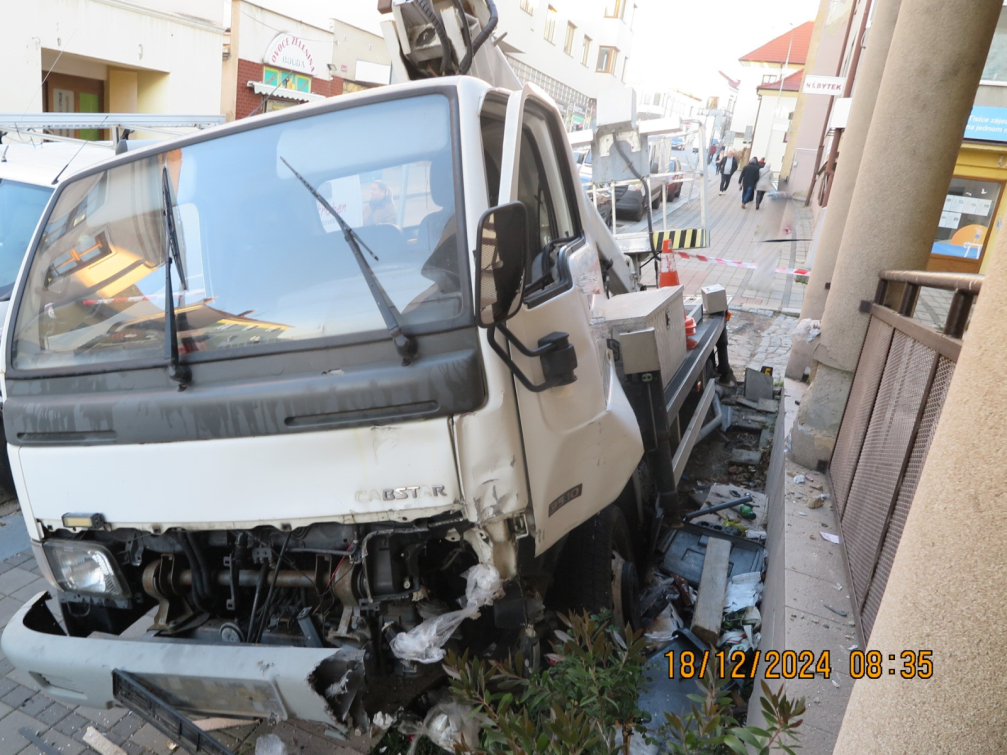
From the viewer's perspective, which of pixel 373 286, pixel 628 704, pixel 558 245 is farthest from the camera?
pixel 558 245

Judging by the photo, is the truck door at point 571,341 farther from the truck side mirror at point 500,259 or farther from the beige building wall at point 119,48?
the beige building wall at point 119,48

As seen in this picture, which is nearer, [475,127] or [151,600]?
[475,127]

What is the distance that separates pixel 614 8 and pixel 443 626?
153ft

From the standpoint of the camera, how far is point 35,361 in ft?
9.16

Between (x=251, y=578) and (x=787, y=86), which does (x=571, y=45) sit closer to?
(x=787, y=86)

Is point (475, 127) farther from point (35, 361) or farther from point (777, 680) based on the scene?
point (777, 680)

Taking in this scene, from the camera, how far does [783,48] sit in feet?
171

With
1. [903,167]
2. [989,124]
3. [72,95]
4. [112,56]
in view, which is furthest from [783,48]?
[903,167]

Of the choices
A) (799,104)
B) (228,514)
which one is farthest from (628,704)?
(799,104)

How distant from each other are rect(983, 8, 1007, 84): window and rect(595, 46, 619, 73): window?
32.2m

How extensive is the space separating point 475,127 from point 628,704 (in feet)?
6.62

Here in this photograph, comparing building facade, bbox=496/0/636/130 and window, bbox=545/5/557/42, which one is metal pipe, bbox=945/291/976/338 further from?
window, bbox=545/5/557/42

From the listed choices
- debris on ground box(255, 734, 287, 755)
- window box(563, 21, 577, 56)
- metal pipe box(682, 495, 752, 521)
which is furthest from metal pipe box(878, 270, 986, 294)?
window box(563, 21, 577, 56)

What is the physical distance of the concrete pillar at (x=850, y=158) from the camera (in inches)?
243
